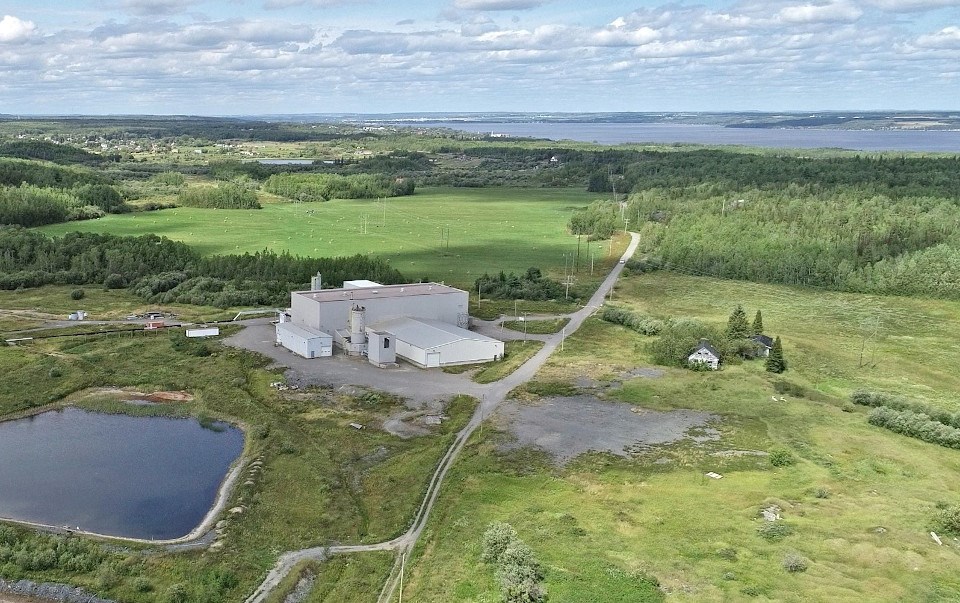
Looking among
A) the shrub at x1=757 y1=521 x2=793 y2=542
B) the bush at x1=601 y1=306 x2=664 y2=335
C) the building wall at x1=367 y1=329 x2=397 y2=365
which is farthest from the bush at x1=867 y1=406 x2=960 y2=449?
the building wall at x1=367 y1=329 x2=397 y2=365

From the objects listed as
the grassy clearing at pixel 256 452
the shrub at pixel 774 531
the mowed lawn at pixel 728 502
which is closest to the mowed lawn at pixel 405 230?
the grassy clearing at pixel 256 452

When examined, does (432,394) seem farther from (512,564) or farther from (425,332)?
(512,564)

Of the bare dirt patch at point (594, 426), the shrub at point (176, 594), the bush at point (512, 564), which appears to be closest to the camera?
the bush at point (512, 564)

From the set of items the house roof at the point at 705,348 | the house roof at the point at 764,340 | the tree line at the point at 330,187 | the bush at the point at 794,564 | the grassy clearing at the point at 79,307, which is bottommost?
the grassy clearing at the point at 79,307

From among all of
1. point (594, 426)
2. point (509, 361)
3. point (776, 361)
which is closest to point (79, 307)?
point (509, 361)

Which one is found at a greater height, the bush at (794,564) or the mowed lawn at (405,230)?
the mowed lawn at (405,230)

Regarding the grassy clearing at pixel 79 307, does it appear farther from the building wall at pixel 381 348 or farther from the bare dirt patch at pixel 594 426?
the bare dirt patch at pixel 594 426
